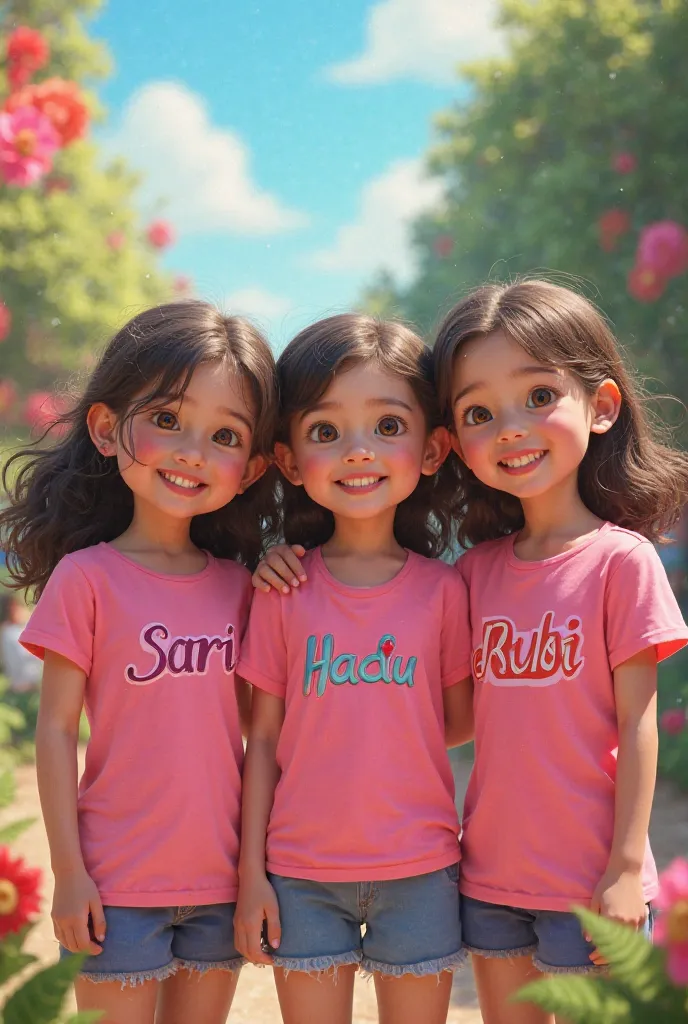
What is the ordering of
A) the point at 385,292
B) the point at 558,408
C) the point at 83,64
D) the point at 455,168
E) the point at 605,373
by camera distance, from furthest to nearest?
the point at 385,292 < the point at 455,168 < the point at 83,64 < the point at 605,373 < the point at 558,408

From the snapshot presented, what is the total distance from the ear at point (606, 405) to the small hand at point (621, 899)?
781 mm

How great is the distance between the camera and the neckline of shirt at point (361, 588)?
6.56 ft

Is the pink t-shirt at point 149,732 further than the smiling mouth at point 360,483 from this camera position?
No

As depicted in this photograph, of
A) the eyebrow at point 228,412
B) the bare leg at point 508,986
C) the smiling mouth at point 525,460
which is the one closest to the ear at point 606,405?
the smiling mouth at point 525,460

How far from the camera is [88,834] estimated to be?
1.88m

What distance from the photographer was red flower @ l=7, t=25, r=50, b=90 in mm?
6598

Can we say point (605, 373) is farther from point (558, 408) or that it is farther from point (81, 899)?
point (81, 899)

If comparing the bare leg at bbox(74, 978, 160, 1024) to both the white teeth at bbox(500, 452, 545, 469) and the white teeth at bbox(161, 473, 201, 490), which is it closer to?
the white teeth at bbox(161, 473, 201, 490)

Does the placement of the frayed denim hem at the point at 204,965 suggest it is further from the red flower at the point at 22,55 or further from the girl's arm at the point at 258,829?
the red flower at the point at 22,55

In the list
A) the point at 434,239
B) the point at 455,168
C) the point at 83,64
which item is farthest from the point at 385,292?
the point at 83,64

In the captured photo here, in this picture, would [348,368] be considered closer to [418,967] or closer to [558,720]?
[558,720]

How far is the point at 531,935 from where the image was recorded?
189 centimetres

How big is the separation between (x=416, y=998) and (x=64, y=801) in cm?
67

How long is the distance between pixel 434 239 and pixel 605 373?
426 inches
